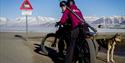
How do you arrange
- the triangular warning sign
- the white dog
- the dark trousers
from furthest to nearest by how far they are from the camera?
the triangular warning sign < the white dog < the dark trousers

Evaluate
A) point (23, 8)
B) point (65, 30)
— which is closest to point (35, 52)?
point (65, 30)

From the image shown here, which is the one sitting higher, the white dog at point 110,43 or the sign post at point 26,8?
the sign post at point 26,8

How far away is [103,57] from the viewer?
1387 cm

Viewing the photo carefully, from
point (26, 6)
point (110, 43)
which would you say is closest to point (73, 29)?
point (110, 43)

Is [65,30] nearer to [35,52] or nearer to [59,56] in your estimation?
[59,56]

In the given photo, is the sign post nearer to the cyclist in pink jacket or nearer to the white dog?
the white dog

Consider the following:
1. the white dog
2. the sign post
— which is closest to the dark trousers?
the white dog

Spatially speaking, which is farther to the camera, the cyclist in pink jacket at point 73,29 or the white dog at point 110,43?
the white dog at point 110,43

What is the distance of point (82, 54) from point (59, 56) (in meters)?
2.53

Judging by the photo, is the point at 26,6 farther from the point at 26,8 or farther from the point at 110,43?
the point at 110,43

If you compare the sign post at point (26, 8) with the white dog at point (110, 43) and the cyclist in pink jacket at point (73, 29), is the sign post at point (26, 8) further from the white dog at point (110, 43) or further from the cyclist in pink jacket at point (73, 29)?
the cyclist in pink jacket at point (73, 29)

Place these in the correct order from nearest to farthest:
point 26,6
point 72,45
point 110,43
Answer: point 72,45 < point 110,43 < point 26,6

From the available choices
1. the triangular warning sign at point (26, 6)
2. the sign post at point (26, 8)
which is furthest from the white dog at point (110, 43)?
the triangular warning sign at point (26, 6)

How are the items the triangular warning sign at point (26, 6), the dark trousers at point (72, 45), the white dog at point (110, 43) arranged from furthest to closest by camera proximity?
the triangular warning sign at point (26, 6)
the white dog at point (110, 43)
the dark trousers at point (72, 45)
